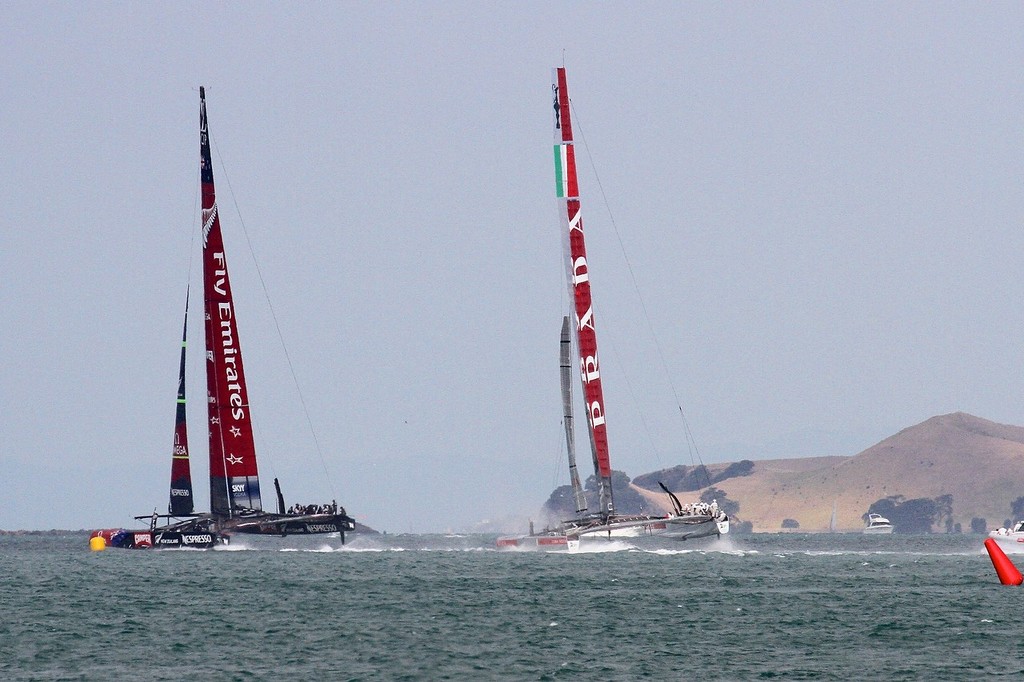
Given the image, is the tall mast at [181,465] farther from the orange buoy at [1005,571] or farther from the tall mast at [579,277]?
the orange buoy at [1005,571]

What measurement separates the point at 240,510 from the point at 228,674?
6649cm

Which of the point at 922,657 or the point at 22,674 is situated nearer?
the point at 22,674

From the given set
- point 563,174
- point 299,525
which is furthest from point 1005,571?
point 299,525

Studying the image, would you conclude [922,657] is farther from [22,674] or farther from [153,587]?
[153,587]

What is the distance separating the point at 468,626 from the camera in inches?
2296

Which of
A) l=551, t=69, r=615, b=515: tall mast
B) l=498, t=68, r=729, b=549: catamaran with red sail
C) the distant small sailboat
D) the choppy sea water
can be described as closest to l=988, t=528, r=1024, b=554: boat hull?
the distant small sailboat

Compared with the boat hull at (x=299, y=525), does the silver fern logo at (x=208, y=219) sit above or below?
above

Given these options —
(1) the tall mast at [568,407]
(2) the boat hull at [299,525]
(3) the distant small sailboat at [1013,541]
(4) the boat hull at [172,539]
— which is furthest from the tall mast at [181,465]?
(3) the distant small sailboat at [1013,541]

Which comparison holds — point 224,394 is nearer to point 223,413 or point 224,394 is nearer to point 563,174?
point 223,413

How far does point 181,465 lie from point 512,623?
7192 centimetres

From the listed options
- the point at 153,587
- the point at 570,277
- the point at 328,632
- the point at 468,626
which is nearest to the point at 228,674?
the point at 328,632

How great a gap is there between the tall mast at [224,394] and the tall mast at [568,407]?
21.7m

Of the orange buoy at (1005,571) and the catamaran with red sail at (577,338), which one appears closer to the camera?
the orange buoy at (1005,571)

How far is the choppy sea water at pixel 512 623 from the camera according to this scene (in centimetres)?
4731
